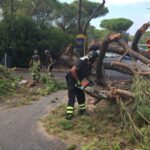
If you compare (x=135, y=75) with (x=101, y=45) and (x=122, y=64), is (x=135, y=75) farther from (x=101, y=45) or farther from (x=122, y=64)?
(x=101, y=45)

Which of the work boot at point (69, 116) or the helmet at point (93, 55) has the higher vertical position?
the helmet at point (93, 55)

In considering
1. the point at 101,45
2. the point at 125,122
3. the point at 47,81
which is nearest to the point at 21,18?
the point at 47,81

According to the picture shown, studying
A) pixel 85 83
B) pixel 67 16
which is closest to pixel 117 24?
pixel 67 16

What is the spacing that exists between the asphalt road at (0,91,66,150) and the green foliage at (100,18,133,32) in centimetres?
5773

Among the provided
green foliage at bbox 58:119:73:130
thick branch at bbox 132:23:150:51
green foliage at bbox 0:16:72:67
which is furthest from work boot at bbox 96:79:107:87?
green foliage at bbox 0:16:72:67

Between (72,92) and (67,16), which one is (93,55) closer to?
(72,92)

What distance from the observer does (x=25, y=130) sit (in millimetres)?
10023

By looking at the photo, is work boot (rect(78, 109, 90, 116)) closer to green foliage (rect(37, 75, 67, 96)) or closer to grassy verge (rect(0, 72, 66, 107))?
grassy verge (rect(0, 72, 66, 107))

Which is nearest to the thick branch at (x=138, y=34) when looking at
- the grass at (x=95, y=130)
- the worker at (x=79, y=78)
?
the worker at (x=79, y=78)

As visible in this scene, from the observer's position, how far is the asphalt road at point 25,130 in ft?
29.3

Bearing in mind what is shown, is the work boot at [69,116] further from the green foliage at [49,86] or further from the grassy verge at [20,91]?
the green foliage at [49,86]

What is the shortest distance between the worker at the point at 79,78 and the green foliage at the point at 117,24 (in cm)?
5873

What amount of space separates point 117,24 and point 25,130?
6486cm

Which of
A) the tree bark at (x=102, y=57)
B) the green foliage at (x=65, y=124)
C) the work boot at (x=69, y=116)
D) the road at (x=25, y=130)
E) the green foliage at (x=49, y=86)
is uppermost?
the tree bark at (x=102, y=57)
